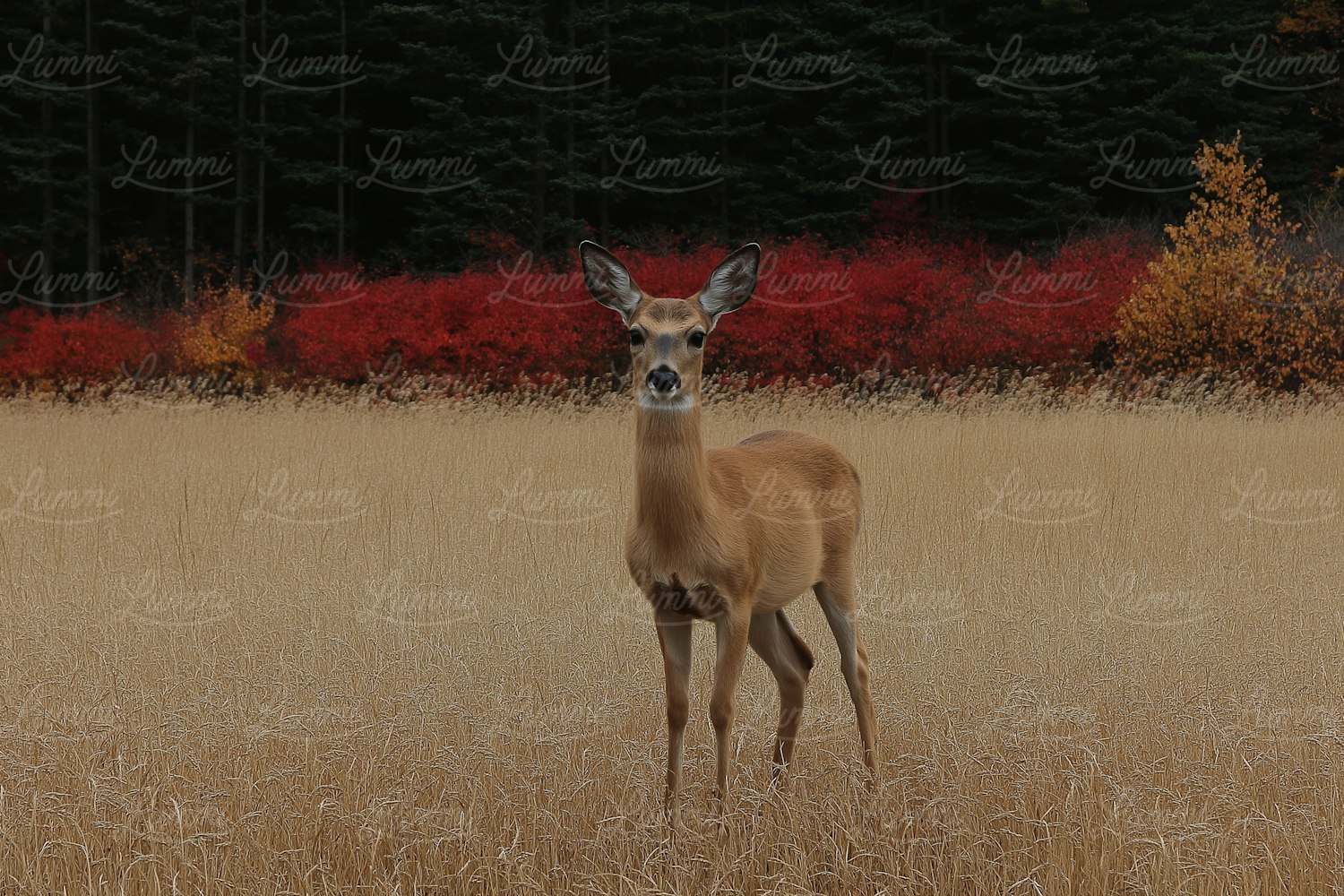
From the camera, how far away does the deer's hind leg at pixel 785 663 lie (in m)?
5.26

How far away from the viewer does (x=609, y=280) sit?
4.54 metres

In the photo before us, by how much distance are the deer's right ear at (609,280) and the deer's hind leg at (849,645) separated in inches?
59.3

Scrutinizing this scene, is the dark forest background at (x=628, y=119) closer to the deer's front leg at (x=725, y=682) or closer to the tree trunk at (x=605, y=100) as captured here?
the tree trunk at (x=605, y=100)

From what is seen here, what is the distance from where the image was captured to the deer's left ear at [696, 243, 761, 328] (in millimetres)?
4523

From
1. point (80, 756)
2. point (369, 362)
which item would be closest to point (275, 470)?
point (80, 756)

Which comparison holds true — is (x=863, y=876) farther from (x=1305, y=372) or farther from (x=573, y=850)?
(x=1305, y=372)

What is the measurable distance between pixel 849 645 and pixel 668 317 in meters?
1.66

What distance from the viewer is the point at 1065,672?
623cm
